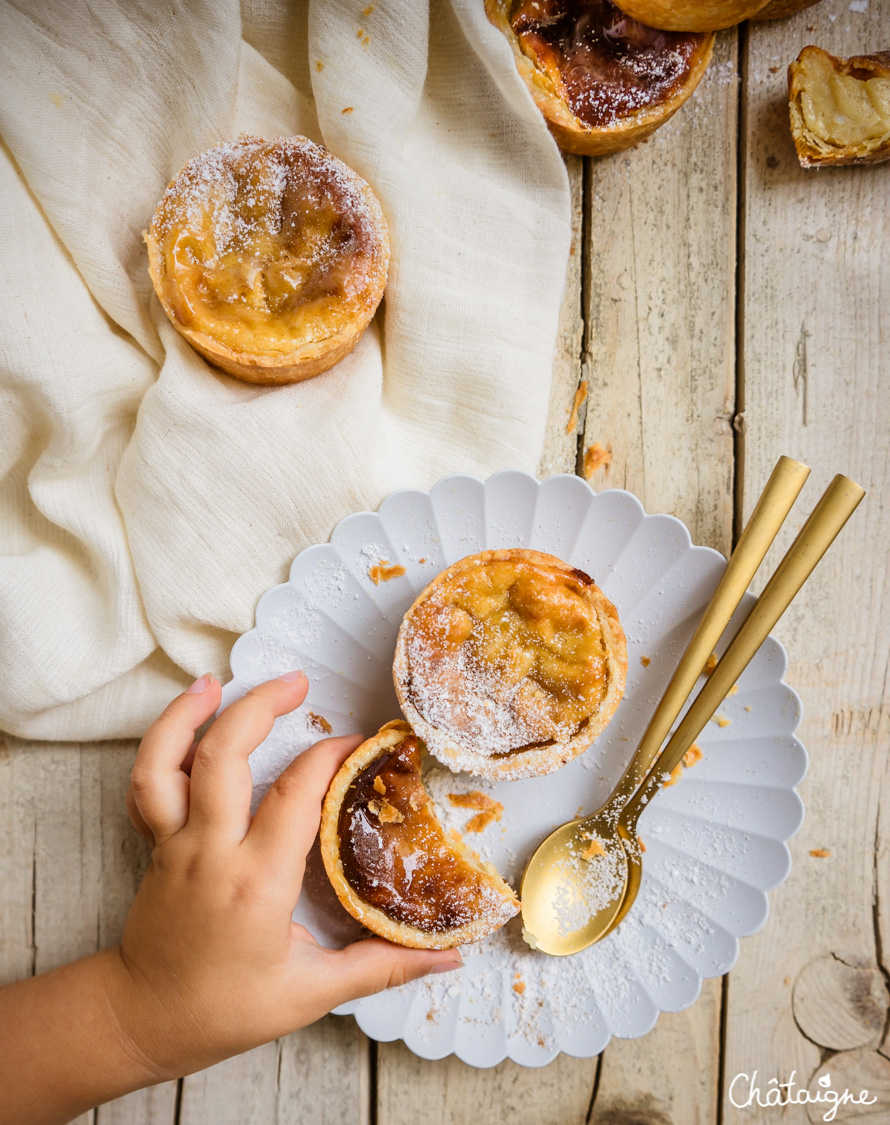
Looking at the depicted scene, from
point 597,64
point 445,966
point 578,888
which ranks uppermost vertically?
point 597,64

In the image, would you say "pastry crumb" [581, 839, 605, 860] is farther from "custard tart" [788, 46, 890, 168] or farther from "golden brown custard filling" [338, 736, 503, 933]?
"custard tart" [788, 46, 890, 168]

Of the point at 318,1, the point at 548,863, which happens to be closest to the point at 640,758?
the point at 548,863

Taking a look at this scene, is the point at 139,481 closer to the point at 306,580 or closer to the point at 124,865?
the point at 306,580

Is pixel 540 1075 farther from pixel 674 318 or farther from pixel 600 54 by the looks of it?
pixel 600 54

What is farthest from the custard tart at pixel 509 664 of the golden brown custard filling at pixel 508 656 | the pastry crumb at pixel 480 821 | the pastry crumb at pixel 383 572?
the pastry crumb at pixel 480 821

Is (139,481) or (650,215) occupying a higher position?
(650,215)

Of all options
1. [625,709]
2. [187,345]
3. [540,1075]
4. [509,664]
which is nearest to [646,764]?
[625,709]
